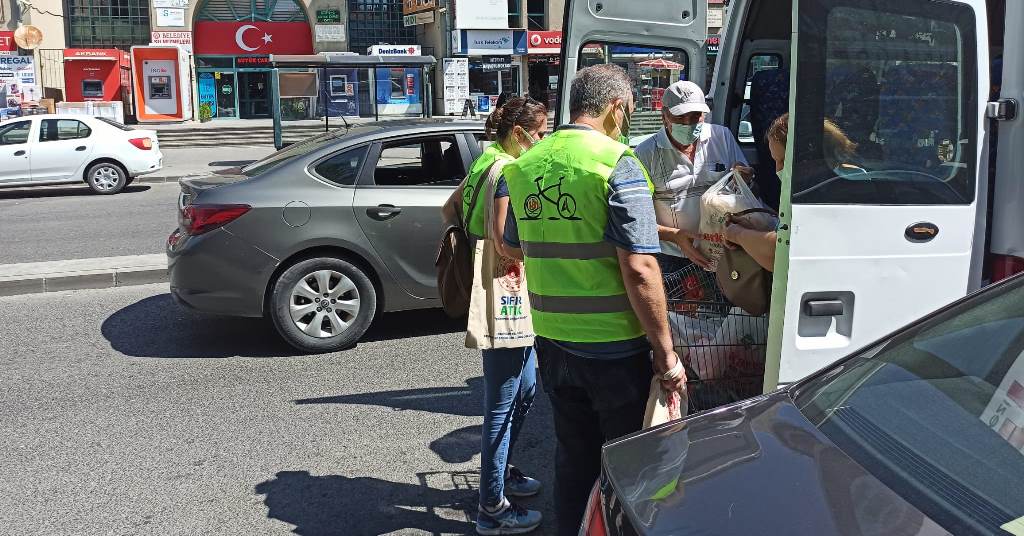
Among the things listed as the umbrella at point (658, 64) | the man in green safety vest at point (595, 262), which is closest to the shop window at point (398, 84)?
the umbrella at point (658, 64)

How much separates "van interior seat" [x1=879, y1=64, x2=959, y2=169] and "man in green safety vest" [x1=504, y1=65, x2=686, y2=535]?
3.06ft

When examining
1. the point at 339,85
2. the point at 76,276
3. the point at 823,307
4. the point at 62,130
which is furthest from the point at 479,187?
the point at 339,85

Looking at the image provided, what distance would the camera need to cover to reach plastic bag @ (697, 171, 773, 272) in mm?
3588

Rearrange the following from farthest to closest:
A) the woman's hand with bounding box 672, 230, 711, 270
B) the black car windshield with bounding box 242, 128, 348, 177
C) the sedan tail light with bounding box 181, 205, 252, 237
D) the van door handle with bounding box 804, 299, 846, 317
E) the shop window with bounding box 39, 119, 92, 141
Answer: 1. the shop window with bounding box 39, 119, 92, 141
2. the black car windshield with bounding box 242, 128, 348, 177
3. the sedan tail light with bounding box 181, 205, 252, 237
4. the woman's hand with bounding box 672, 230, 711, 270
5. the van door handle with bounding box 804, 299, 846, 317

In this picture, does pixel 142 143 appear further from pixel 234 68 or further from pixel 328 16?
pixel 328 16

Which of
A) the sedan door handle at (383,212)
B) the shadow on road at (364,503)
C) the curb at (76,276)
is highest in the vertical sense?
the sedan door handle at (383,212)

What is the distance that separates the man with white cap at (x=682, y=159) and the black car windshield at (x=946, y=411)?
1.52m

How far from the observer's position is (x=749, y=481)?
6.93ft

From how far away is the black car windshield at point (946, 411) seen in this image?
1938 millimetres

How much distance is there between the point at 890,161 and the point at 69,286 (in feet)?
24.9

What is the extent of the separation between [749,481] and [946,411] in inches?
22.0

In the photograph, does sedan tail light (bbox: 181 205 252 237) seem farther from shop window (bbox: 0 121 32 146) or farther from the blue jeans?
shop window (bbox: 0 121 32 146)

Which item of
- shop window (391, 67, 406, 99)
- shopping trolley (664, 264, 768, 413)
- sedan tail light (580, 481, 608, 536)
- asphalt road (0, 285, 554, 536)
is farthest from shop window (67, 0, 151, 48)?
sedan tail light (580, 481, 608, 536)

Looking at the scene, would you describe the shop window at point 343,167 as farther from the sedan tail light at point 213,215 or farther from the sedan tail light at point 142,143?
the sedan tail light at point 142,143
